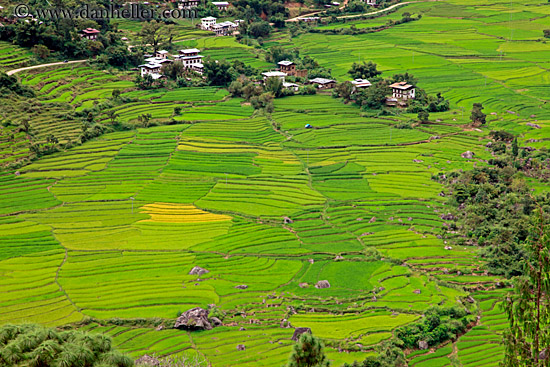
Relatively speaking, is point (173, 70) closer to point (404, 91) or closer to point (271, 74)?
point (271, 74)

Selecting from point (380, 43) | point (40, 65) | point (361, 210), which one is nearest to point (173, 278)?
point (361, 210)

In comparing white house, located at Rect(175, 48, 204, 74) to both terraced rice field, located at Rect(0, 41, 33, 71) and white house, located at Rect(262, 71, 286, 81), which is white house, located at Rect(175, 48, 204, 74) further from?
terraced rice field, located at Rect(0, 41, 33, 71)

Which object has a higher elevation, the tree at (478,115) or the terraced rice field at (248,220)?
the tree at (478,115)

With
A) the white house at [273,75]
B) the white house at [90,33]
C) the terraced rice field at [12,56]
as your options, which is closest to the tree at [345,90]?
the white house at [273,75]

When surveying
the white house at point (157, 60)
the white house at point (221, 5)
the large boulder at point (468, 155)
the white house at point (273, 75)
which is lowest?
the large boulder at point (468, 155)

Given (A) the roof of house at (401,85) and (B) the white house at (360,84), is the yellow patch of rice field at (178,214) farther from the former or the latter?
(A) the roof of house at (401,85)

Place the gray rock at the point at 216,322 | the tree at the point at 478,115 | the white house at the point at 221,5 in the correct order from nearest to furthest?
the gray rock at the point at 216,322
the tree at the point at 478,115
the white house at the point at 221,5
